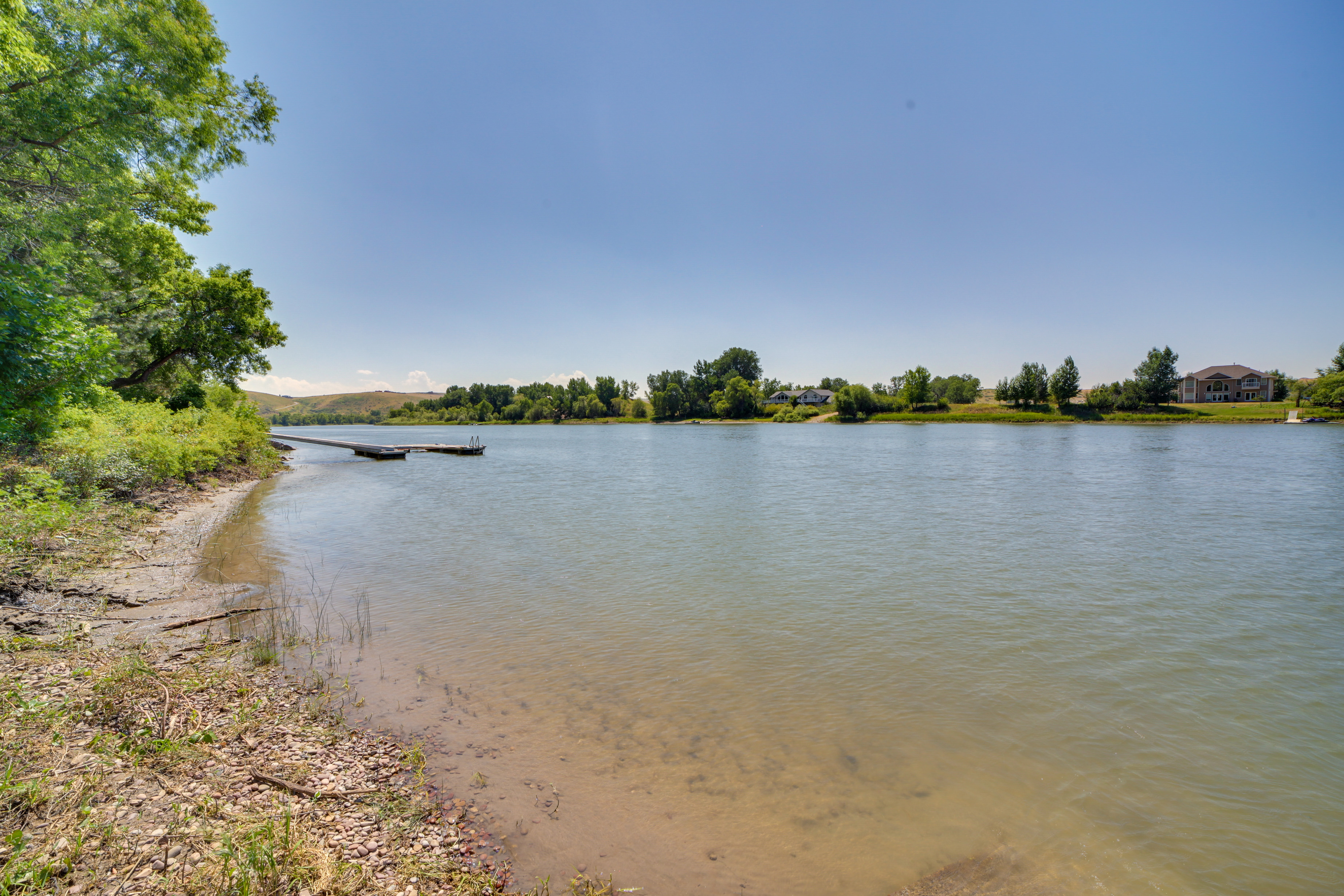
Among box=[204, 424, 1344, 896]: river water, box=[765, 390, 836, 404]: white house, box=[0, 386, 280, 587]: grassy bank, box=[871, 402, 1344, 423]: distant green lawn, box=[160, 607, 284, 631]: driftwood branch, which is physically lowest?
box=[204, 424, 1344, 896]: river water

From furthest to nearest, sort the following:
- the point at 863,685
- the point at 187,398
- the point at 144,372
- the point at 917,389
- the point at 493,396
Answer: the point at 493,396 < the point at 917,389 < the point at 187,398 < the point at 144,372 < the point at 863,685

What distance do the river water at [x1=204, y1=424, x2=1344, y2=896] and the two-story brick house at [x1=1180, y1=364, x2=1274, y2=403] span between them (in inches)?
4750

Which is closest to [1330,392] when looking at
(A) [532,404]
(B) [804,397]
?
(B) [804,397]

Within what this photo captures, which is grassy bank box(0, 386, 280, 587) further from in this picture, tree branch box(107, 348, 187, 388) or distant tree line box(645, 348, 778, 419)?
distant tree line box(645, 348, 778, 419)

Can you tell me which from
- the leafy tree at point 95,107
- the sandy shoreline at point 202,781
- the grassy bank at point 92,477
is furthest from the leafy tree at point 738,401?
the sandy shoreline at point 202,781

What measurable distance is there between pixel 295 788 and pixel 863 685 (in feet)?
20.9

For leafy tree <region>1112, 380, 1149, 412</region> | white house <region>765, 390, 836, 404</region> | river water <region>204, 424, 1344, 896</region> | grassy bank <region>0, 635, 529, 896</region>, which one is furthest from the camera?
white house <region>765, 390, 836, 404</region>

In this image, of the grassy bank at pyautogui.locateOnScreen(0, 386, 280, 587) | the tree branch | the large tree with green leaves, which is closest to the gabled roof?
the tree branch

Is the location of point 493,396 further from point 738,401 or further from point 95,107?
point 95,107

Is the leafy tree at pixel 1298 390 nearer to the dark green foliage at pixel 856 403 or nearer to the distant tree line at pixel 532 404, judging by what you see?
the dark green foliage at pixel 856 403

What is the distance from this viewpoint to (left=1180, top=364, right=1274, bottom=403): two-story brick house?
105m

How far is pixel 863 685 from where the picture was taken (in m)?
7.38

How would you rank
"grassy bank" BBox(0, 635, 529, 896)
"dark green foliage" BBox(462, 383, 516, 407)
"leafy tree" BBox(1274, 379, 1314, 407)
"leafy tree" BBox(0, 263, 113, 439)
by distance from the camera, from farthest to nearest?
"dark green foliage" BBox(462, 383, 516, 407) → "leafy tree" BBox(1274, 379, 1314, 407) → "leafy tree" BBox(0, 263, 113, 439) → "grassy bank" BBox(0, 635, 529, 896)

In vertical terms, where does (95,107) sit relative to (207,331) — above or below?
above
